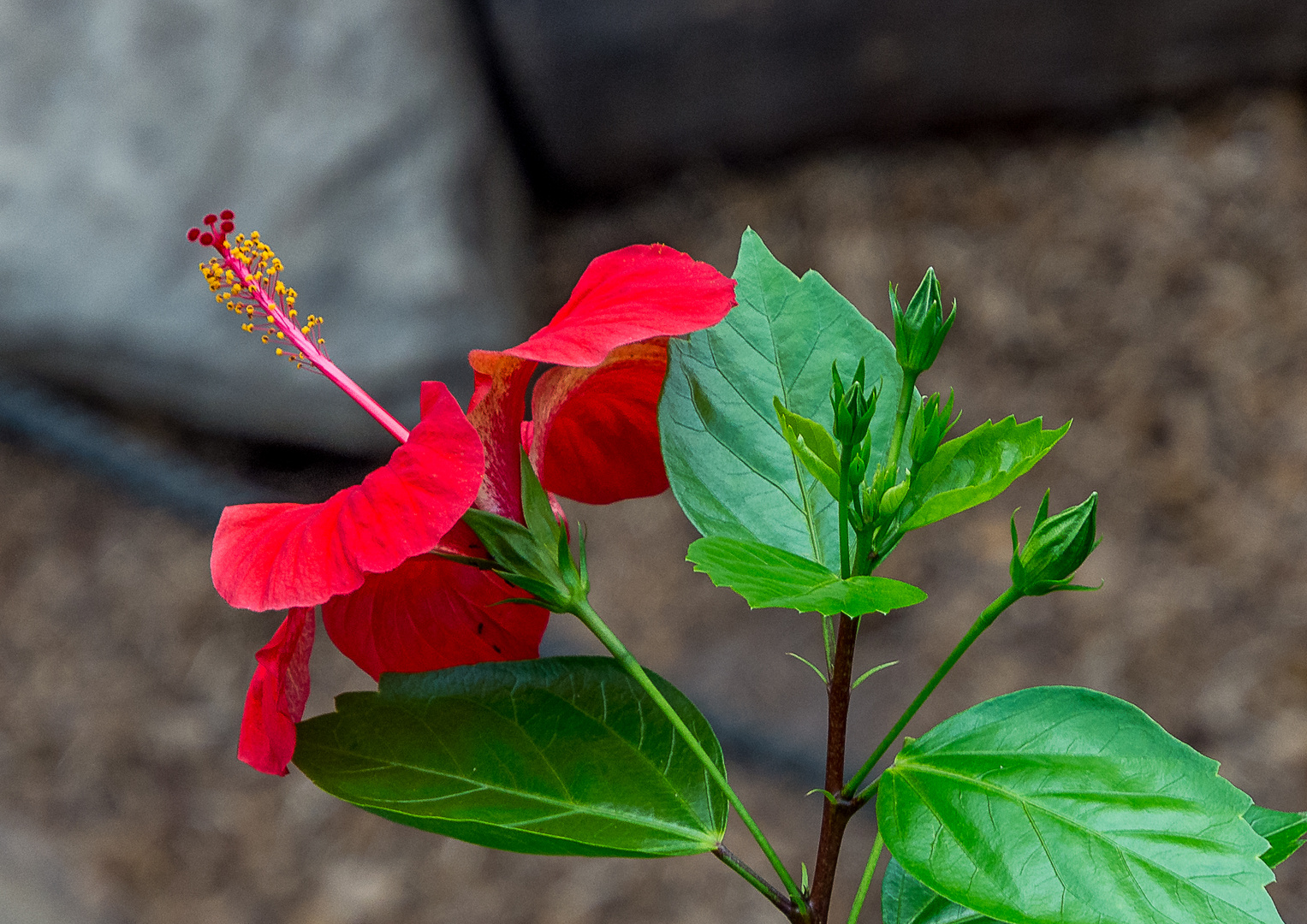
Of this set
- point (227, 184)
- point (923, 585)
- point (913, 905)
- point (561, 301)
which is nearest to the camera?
point (913, 905)

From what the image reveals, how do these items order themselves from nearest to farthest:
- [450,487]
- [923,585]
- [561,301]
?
[450,487], [923,585], [561,301]

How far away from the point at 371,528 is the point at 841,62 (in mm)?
2093

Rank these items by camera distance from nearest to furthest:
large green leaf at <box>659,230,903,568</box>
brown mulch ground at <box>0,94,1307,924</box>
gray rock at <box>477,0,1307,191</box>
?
large green leaf at <box>659,230,903,568</box> → brown mulch ground at <box>0,94,1307,924</box> → gray rock at <box>477,0,1307,191</box>

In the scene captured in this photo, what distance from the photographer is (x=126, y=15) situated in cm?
218

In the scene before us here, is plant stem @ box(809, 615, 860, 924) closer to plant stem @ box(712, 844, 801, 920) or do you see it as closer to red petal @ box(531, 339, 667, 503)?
plant stem @ box(712, 844, 801, 920)

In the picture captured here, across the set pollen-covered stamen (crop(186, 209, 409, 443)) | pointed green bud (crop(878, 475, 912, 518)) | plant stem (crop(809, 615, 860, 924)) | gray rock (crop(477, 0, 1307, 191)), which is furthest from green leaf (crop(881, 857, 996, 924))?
gray rock (crop(477, 0, 1307, 191))

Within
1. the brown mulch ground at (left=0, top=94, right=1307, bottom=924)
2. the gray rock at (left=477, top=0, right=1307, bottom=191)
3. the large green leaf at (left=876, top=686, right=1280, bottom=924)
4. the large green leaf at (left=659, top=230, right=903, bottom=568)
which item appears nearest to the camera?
the large green leaf at (left=876, top=686, right=1280, bottom=924)

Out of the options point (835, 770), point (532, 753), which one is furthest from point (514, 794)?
point (835, 770)

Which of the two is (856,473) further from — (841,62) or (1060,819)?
(841,62)

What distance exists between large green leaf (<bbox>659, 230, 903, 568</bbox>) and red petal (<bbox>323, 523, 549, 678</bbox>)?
0.33 feet

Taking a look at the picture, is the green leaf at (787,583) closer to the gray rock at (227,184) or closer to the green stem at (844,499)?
the green stem at (844,499)

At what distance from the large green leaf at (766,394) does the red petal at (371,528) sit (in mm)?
106

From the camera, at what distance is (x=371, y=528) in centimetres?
40

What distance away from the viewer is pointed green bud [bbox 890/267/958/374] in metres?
0.44
